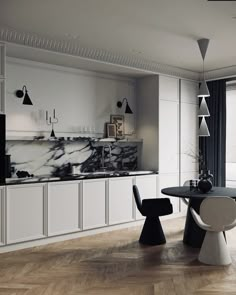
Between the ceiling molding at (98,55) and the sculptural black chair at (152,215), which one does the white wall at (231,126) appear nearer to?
the ceiling molding at (98,55)

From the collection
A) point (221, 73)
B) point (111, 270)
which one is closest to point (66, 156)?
point (111, 270)

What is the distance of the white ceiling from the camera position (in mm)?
3631

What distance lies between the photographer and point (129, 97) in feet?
21.8

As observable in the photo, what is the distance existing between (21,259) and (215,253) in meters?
2.21

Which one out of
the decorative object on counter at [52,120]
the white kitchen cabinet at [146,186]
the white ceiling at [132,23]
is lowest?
the white kitchen cabinet at [146,186]

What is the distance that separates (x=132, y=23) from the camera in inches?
164

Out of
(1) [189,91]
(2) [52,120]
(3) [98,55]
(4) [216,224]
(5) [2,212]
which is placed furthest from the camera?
(1) [189,91]

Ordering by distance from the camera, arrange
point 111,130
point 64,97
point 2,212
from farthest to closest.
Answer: point 111,130 → point 64,97 → point 2,212

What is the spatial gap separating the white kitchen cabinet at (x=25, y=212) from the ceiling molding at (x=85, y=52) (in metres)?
1.81

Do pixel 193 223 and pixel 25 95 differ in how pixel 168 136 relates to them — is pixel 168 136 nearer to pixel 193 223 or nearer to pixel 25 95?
pixel 193 223

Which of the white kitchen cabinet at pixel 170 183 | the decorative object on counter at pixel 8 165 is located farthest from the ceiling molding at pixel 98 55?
the white kitchen cabinet at pixel 170 183

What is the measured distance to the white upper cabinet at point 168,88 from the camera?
635cm

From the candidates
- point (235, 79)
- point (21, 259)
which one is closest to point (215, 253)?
point (21, 259)

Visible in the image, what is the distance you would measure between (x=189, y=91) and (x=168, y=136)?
1.04 m
